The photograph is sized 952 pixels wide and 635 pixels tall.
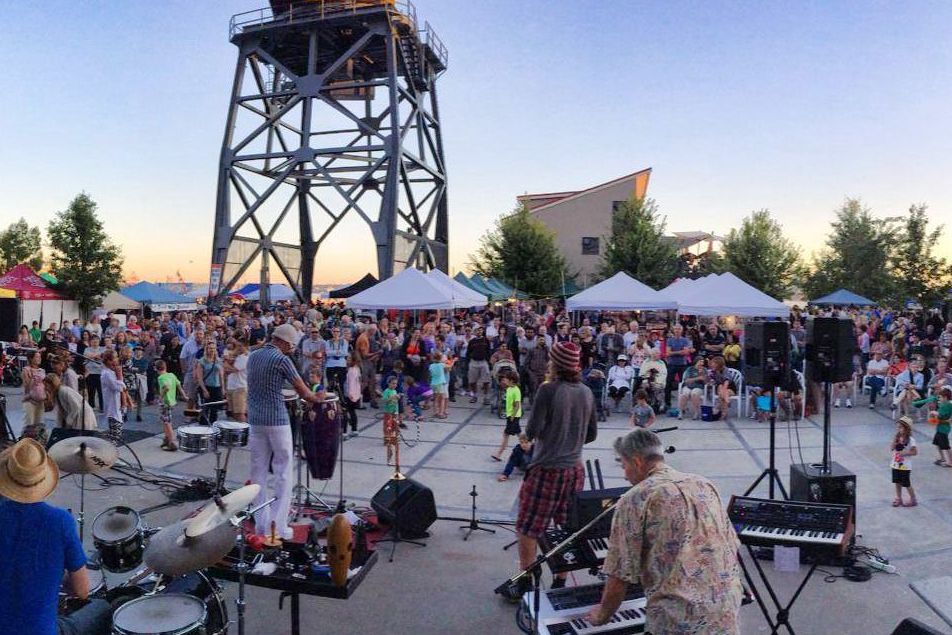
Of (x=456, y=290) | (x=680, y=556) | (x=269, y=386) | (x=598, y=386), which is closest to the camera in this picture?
(x=680, y=556)

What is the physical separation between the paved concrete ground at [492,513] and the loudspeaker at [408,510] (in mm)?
181

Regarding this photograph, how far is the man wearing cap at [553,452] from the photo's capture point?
4930 mm

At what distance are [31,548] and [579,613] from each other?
108 inches

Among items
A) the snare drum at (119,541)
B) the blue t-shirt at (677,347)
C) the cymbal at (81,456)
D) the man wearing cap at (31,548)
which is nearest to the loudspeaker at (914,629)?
the man wearing cap at (31,548)

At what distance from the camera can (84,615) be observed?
374cm

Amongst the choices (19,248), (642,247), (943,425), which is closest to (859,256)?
(642,247)

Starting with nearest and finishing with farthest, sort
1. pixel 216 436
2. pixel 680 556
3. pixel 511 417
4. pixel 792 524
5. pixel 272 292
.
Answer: pixel 680 556
pixel 792 524
pixel 216 436
pixel 511 417
pixel 272 292

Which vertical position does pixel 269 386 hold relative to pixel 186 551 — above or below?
above

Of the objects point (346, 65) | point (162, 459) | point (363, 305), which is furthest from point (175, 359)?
point (346, 65)

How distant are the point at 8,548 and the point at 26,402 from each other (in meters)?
7.49

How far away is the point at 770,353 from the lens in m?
7.02

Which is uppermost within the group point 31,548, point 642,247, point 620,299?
point 642,247

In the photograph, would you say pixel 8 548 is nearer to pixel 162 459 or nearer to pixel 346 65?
pixel 162 459

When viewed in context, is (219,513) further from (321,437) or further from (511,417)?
(511,417)
